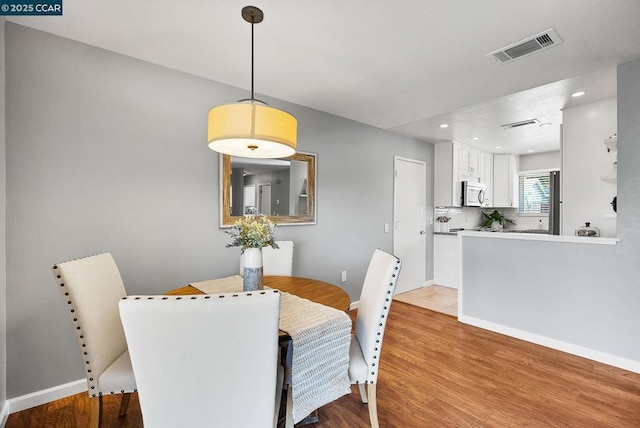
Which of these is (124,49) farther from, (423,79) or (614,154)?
(614,154)

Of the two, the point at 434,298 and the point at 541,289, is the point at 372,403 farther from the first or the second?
the point at 434,298

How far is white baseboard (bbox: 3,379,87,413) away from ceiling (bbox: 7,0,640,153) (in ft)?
7.64

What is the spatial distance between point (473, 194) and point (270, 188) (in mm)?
3644


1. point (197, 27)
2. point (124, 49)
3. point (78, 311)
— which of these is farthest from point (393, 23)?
point (78, 311)

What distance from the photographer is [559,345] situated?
263cm

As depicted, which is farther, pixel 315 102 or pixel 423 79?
pixel 315 102

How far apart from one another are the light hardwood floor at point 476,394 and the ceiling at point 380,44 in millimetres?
2396

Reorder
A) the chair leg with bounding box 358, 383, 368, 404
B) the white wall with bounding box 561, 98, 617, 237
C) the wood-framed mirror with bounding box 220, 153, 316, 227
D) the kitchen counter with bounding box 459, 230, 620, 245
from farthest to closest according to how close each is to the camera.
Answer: the white wall with bounding box 561, 98, 617, 237, the wood-framed mirror with bounding box 220, 153, 316, 227, the kitchen counter with bounding box 459, 230, 620, 245, the chair leg with bounding box 358, 383, 368, 404

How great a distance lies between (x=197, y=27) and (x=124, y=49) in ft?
2.22

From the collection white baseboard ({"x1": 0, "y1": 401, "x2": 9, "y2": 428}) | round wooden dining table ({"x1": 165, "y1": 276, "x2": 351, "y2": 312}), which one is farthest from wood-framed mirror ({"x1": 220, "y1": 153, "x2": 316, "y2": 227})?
white baseboard ({"x1": 0, "y1": 401, "x2": 9, "y2": 428})

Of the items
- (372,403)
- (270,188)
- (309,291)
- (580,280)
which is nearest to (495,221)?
(580,280)

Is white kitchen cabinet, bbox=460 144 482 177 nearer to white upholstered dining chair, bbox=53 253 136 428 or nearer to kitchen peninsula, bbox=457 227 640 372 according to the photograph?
kitchen peninsula, bbox=457 227 640 372

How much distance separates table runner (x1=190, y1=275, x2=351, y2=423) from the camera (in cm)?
126

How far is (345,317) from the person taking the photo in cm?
142
